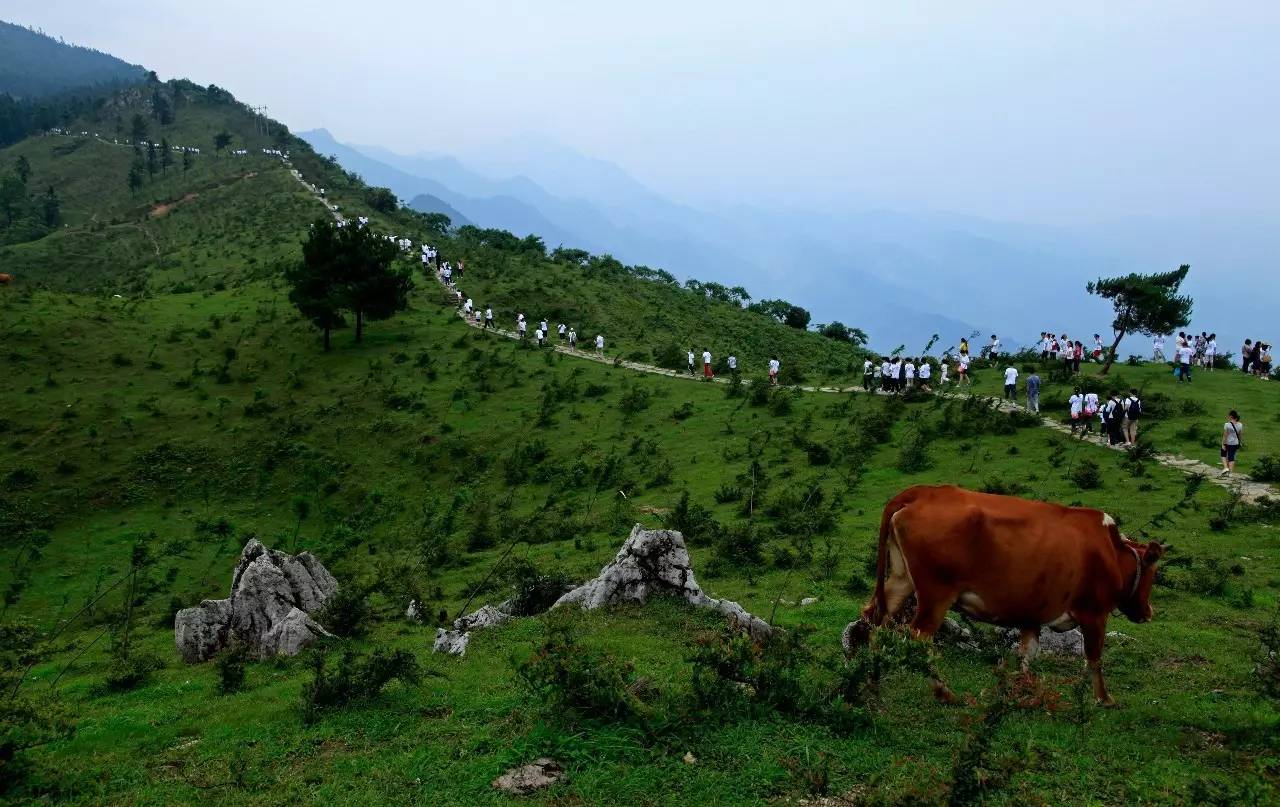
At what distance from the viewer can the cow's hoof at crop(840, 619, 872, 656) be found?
38.6ft

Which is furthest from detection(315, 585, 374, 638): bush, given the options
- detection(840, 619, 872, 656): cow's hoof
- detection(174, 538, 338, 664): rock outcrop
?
detection(840, 619, 872, 656): cow's hoof

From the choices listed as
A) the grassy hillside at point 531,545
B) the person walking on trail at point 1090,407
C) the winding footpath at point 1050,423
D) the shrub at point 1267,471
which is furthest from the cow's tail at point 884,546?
the person walking on trail at point 1090,407

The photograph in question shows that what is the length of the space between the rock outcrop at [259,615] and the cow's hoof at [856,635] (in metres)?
10.8

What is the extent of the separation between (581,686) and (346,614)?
30.0 feet

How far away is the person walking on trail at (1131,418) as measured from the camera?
91.8ft

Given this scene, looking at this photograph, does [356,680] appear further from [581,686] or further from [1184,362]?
[1184,362]

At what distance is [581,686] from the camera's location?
935cm

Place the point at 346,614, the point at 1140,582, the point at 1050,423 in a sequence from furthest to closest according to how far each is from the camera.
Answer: the point at 1050,423 < the point at 346,614 < the point at 1140,582

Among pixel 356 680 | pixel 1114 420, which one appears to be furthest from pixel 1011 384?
pixel 356 680

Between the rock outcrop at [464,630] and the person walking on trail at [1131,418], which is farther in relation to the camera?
the person walking on trail at [1131,418]

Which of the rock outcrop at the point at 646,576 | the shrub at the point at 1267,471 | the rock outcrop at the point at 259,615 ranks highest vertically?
the shrub at the point at 1267,471

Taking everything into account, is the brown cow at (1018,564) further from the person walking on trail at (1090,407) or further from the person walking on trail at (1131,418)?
the person walking on trail at (1090,407)

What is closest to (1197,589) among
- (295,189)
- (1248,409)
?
(1248,409)

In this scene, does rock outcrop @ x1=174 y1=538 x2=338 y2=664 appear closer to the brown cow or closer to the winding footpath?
the brown cow
